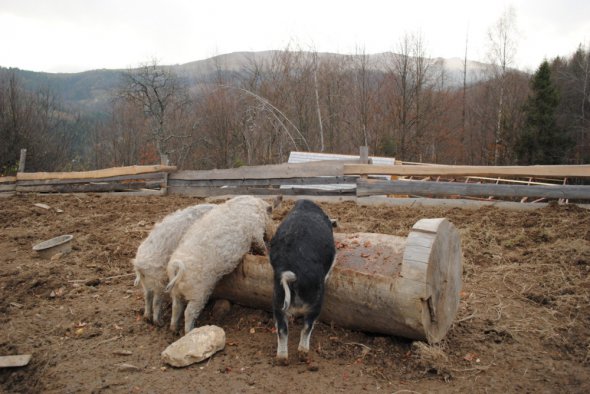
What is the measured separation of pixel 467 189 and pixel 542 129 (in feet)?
76.8

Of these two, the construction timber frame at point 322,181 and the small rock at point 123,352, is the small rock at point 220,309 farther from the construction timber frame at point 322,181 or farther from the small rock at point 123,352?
the construction timber frame at point 322,181

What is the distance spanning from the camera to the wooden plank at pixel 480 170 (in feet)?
24.6

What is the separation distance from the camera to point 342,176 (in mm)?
9641

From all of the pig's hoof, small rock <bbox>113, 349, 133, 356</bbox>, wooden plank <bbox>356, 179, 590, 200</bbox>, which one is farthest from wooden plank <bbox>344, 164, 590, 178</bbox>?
small rock <bbox>113, 349, 133, 356</bbox>

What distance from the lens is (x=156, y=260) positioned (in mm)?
3941

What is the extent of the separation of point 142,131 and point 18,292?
25.9 metres

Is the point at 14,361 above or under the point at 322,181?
under

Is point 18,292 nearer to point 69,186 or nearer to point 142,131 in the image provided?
point 69,186

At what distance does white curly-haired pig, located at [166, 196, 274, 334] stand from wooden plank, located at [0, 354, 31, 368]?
1.15 meters

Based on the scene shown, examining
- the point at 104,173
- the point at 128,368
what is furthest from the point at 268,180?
the point at 128,368

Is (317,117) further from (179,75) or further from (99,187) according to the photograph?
(179,75)

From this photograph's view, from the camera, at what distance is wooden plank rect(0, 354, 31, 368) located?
340 cm

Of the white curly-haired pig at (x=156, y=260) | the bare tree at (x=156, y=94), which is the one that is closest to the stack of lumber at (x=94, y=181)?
the white curly-haired pig at (x=156, y=260)

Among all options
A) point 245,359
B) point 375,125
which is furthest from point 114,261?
point 375,125
